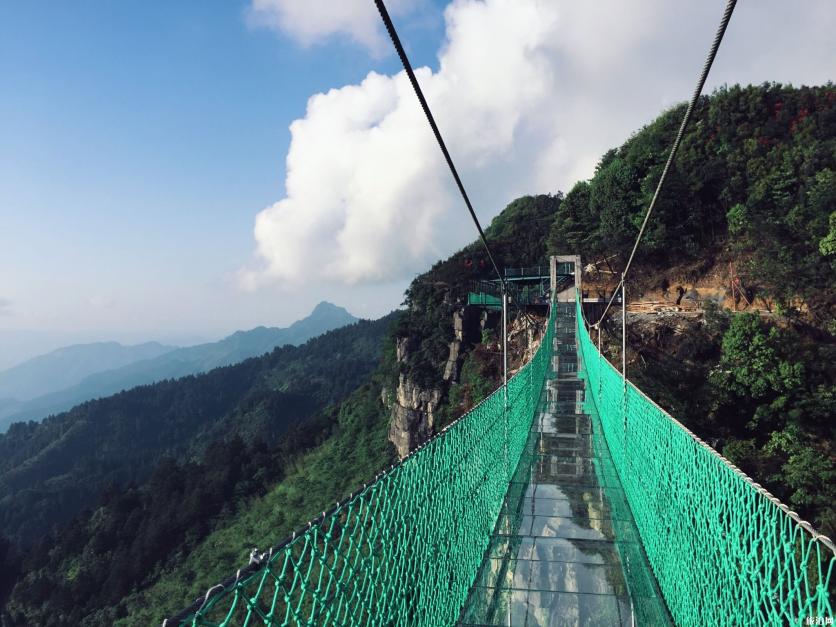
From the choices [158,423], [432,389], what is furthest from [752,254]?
[158,423]

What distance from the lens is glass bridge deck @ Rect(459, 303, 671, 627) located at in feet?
7.37

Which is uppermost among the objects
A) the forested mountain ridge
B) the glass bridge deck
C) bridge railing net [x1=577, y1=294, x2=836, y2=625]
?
bridge railing net [x1=577, y1=294, x2=836, y2=625]

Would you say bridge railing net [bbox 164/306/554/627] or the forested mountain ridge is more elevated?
bridge railing net [bbox 164/306/554/627]

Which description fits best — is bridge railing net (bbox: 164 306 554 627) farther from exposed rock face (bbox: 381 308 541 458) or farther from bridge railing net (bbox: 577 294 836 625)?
exposed rock face (bbox: 381 308 541 458)

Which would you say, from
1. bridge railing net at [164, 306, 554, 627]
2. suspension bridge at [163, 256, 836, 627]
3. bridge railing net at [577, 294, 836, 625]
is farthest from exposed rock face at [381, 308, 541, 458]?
bridge railing net at [164, 306, 554, 627]

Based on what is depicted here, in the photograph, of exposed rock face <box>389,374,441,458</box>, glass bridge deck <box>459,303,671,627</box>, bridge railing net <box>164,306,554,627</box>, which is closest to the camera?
bridge railing net <box>164,306,554,627</box>

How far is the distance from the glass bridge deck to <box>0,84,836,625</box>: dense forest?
20.3 feet

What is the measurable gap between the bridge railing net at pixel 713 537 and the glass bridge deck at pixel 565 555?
15 cm

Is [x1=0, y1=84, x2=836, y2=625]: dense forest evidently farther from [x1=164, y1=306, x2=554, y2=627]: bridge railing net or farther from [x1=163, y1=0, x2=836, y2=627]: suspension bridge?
[x1=164, y1=306, x2=554, y2=627]: bridge railing net

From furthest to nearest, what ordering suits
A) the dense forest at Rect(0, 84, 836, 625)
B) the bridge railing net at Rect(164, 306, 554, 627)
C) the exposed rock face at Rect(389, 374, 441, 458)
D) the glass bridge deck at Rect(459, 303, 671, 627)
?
1. the exposed rock face at Rect(389, 374, 441, 458)
2. the dense forest at Rect(0, 84, 836, 625)
3. the glass bridge deck at Rect(459, 303, 671, 627)
4. the bridge railing net at Rect(164, 306, 554, 627)

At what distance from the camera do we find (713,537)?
1798 mm

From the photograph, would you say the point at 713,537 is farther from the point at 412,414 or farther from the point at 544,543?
the point at 412,414

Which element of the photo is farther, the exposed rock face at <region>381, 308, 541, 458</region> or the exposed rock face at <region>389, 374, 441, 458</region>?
the exposed rock face at <region>389, 374, 441, 458</region>

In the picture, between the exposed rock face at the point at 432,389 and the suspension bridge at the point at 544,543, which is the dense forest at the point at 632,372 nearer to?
the exposed rock face at the point at 432,389
